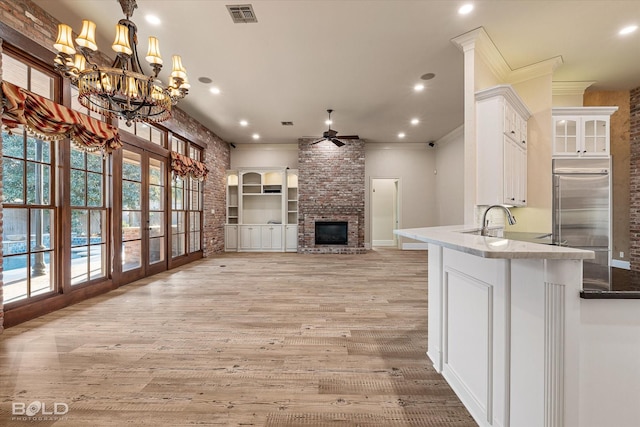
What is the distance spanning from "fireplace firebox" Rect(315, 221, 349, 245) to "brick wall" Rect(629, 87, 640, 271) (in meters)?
5.53

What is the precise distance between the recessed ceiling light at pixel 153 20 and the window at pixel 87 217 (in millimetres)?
1775

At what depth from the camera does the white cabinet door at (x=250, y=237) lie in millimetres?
7961

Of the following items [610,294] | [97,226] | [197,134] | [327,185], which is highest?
[197,134]

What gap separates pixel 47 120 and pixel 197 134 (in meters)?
3.85

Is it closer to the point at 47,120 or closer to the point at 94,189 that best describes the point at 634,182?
the point at 47,120

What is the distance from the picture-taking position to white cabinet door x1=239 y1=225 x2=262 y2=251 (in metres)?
7.96

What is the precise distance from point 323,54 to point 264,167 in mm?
4851

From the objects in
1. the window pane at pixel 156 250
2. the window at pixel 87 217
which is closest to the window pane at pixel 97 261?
the window at pixel 87 217

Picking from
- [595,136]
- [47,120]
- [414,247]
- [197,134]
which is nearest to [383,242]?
[414,247]

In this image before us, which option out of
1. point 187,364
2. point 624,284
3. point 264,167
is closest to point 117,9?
point 187,364

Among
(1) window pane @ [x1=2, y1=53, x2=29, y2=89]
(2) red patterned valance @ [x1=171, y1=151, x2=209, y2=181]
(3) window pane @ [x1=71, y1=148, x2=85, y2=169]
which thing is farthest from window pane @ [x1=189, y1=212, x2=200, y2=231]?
(1) window pane @ [x1=2, y1=53, x2=29, y2=89]

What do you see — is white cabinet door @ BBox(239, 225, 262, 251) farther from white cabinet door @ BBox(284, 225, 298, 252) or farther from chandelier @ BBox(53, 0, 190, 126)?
chandelier @ BBox(53, 0, 190, 126)

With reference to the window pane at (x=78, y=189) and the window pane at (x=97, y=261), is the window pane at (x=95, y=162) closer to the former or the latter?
the window pane at (x=78, y=189)

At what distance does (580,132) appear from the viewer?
3.89 m
